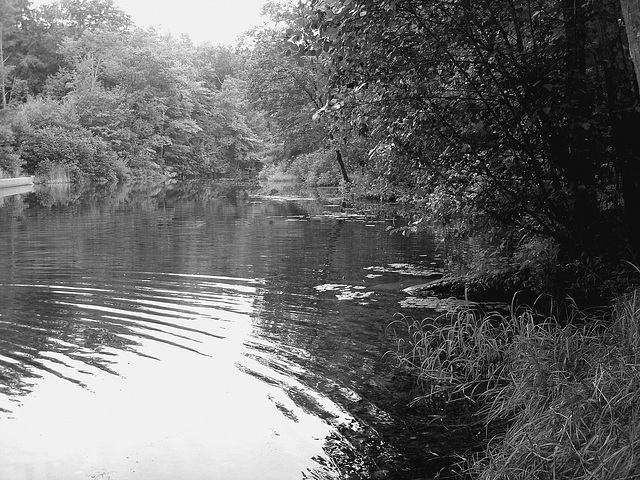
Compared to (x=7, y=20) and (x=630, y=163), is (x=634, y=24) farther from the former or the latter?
(x=7, y=20)

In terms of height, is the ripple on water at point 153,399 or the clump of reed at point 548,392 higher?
the clump of reed at point 548,392

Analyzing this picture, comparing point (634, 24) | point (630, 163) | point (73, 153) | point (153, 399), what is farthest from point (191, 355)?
point (73, 153)

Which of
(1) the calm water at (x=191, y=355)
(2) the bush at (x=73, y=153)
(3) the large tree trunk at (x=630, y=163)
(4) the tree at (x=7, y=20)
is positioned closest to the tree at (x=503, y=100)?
(3) the large tree trunk at (x=630, y=163)

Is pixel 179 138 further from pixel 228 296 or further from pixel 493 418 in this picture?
pixel 493 418

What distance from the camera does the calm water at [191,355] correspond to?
3.82m

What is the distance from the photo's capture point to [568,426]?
321cm

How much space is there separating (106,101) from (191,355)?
154 ft

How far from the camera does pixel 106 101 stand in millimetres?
48812

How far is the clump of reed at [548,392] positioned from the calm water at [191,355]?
65 centimetres

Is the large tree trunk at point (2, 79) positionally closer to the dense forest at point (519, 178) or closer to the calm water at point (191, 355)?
the calm water at point (191, 355)

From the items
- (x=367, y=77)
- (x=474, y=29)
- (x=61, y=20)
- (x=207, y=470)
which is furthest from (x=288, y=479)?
(x=61, y=20)

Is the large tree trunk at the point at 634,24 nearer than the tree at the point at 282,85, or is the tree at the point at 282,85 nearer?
the large tree trunk at the point at 634,24

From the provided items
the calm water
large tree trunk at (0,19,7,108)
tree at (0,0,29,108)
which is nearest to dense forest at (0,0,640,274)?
the calm water

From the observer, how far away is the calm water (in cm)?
382
